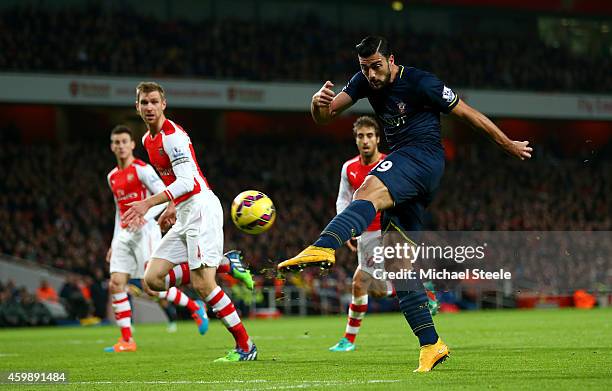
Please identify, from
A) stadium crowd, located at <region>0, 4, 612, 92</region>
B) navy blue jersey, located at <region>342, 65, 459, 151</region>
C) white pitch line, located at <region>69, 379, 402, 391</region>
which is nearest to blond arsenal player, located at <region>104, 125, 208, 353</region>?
white pitch line, located at <region>69, 379, 402, 391</region>

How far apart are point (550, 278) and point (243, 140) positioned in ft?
44.1

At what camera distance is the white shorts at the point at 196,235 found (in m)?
8.95

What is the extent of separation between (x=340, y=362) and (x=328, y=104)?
8.16 ft

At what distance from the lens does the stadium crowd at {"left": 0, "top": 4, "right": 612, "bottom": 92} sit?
31.1 m

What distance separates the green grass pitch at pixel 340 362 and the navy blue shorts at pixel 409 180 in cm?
108

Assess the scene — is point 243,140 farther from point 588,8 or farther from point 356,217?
point 356,217

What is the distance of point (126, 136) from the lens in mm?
11820

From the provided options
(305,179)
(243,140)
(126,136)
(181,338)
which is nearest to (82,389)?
(126,136)

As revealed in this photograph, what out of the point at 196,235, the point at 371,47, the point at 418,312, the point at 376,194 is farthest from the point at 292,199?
the point at 376,194

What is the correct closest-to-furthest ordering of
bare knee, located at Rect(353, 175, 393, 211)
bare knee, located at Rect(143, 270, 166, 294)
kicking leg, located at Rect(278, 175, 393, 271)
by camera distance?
kicking leg, located at Rect(278, 175, 393, 271) → bare knee, located at Rect(353, 175, 393, 211) → bare knee, located at Rect(143, 270, 166, 294)

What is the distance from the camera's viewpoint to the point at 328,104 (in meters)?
6.96

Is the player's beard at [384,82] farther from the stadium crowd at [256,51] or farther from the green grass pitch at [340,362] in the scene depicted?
the stadium crowd at [256,51]

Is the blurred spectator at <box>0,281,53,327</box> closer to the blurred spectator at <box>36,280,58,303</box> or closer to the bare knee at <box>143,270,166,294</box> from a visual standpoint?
the blurred spectator at <box>36,280,58,303</box>

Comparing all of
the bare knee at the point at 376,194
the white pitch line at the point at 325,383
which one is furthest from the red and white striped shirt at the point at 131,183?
the white pitch line at the point at 325,383
